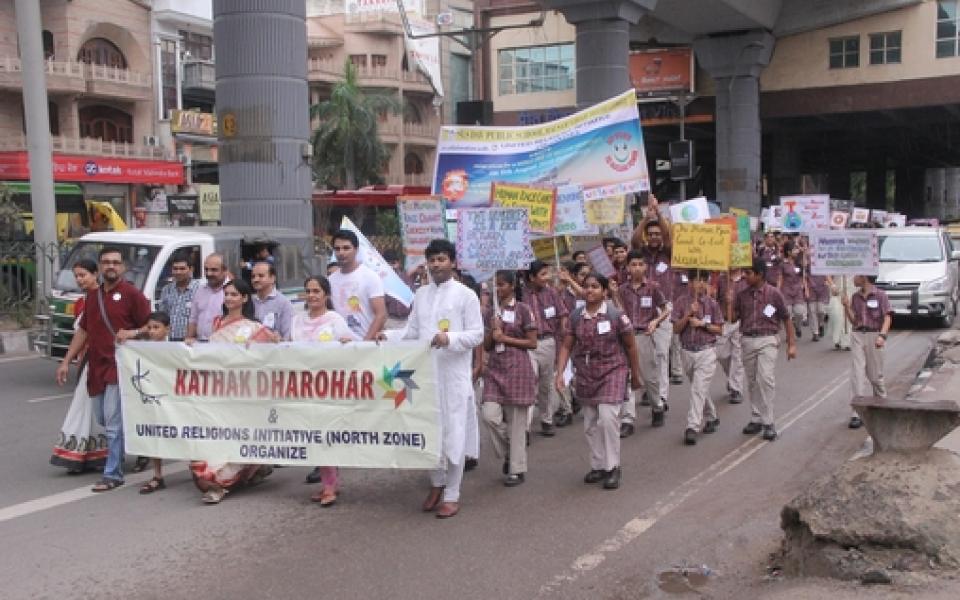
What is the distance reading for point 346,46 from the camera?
57656mm

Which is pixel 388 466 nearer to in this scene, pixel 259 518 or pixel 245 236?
pixel 259 518

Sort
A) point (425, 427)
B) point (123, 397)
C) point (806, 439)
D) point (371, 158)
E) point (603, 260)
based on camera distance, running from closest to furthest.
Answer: point (425, 427) < point (123, 397) < point (806, 439) < point (603, 260) < point (371, 158)

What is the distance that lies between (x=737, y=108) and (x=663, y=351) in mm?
27147

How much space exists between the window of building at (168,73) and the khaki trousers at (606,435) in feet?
118

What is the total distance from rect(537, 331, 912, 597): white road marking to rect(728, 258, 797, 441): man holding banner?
10.4 inches

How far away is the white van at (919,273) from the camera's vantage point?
56.8 ft

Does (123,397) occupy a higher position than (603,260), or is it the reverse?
(603,260)

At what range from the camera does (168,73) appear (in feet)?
130

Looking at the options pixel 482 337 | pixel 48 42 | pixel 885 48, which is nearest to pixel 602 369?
pixel 482 337

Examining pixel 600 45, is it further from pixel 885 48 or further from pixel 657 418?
pixel 885 48

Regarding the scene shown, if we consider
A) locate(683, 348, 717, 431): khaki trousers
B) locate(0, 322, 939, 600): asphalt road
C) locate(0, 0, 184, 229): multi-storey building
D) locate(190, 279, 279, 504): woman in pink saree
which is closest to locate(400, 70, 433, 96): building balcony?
locate(0, 0, 184, 229): multi-storey building

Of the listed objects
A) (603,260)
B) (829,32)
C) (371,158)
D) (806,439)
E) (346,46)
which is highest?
(346,46)

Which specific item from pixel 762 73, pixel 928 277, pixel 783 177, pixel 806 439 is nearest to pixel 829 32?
pixel 762 73

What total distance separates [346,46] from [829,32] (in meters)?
30.3
